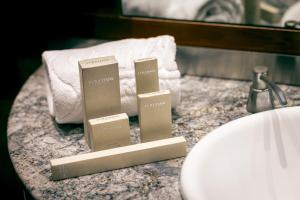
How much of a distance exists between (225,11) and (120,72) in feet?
1.00

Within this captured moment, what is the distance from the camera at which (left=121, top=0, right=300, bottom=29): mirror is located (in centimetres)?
111

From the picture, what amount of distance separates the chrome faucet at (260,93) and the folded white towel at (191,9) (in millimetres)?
187

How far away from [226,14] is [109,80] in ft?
1.24

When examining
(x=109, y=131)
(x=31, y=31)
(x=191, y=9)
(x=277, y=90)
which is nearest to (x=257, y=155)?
(x=277, y=90)

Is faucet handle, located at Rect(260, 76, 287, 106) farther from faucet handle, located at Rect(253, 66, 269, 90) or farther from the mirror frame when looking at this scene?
the mirror frame

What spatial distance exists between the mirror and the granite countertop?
0.50ft

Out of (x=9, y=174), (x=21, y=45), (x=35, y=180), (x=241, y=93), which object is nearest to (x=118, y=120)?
(x=35, y=180)

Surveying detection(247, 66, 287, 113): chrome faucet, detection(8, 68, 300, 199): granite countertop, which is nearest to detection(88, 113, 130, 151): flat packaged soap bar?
detection(8, 68, 300, 199): granite countertop

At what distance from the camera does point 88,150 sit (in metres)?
1.00

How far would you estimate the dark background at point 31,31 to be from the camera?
1305mm

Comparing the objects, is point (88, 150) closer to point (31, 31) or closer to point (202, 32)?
point (202, 32)

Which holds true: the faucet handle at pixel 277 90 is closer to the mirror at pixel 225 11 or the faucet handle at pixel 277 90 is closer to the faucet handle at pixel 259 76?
the faucet handle at pixel 259 76

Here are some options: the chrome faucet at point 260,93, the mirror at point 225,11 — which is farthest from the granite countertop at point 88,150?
the mirror at point 225,11

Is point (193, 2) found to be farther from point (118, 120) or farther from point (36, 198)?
point (36, 198)
